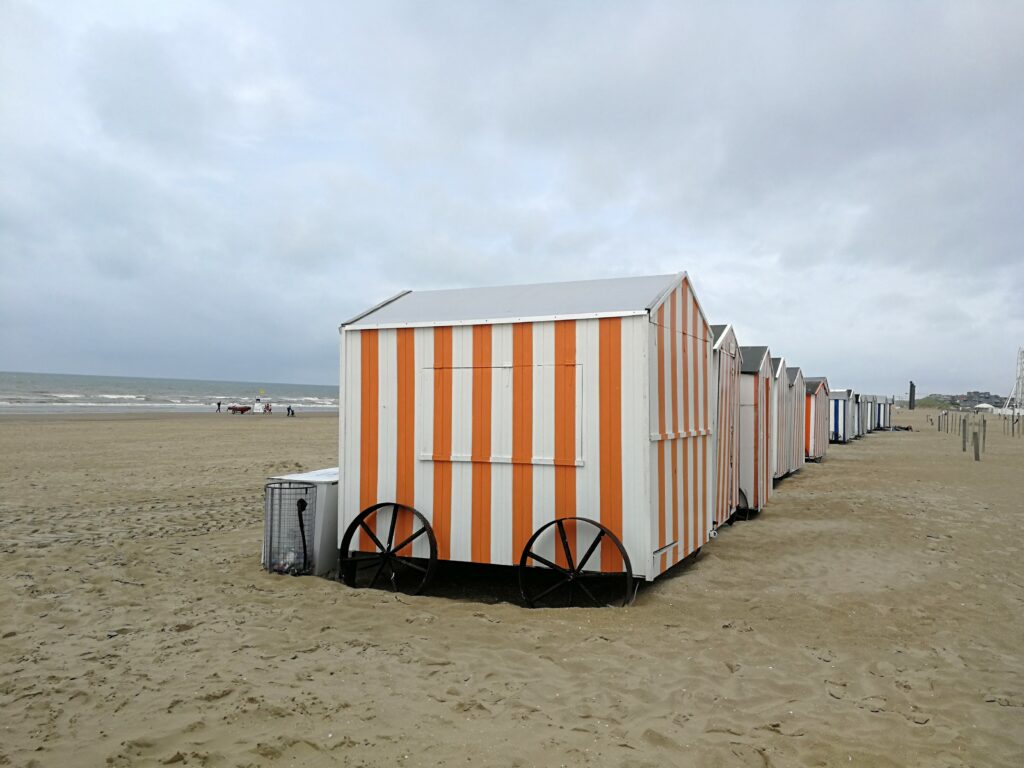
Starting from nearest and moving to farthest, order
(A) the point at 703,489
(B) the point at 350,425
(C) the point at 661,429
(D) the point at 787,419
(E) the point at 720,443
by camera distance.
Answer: (C) the point at 661,429, (B) the point at 350,425, (A) the point at 703,489, (E) the point at 720,443, (D) the point at 787,419

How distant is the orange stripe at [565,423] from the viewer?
669 cm

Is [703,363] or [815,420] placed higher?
[703,363]

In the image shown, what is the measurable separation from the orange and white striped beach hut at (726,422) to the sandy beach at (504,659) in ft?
2.02

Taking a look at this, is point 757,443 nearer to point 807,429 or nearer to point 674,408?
point 674,408

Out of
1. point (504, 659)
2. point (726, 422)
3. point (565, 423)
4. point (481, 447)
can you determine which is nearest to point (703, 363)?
point (726, 422)

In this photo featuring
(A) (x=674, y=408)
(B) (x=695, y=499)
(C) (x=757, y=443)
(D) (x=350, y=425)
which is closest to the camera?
(A) (x=674, y=408)

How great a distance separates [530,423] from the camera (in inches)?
270

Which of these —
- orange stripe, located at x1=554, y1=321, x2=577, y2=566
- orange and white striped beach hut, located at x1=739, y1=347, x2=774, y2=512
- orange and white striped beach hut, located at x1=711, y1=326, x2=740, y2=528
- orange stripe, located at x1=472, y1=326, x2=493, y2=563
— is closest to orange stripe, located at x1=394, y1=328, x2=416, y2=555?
orange stripe, located at x1=472, y1=326, x2=493, y2=563

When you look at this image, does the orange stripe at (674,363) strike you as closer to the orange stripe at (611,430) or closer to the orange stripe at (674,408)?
the orange stripe at (674,408)

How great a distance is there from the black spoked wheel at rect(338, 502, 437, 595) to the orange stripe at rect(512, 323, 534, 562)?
86cm

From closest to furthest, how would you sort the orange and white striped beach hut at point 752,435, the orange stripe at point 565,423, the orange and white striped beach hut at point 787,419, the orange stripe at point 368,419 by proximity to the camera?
the orange stripe at point 565,423 < the orange stripe at point 368,419 < the orange and white striped beach hut at point 752,435 < the orange and white striped beach hut at point 787,419

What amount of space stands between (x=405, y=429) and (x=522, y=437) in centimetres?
126

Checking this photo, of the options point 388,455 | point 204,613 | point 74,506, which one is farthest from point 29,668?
point 74,506

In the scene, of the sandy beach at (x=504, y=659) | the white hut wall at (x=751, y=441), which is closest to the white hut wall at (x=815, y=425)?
the white hut wall at (x=751, y=441)
